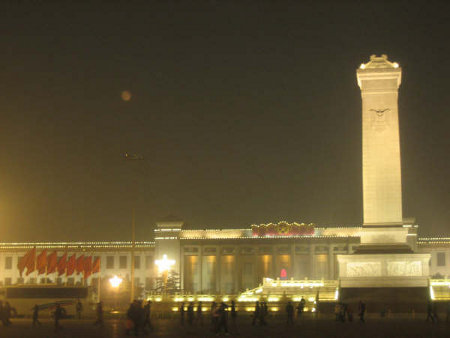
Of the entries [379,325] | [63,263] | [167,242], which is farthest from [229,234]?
[379,325]

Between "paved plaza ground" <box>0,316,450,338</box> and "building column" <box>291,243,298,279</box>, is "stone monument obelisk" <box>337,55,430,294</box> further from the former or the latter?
"building column" <box>291,243,298,279</box>

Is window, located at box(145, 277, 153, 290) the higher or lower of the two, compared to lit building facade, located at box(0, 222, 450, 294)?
lower

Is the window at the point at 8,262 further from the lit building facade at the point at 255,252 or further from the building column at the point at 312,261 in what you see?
the building column at the point at 312,261

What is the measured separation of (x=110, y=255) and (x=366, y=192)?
6038 centimetres

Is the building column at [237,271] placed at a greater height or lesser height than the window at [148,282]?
greater

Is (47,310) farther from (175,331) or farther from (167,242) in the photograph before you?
(167,242)

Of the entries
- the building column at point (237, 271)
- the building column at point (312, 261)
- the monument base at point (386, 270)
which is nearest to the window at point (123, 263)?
the building column at point (237, 271)

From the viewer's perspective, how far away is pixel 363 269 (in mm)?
48969

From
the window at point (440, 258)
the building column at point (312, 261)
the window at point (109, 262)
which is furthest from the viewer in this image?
the window at point (109, 262)

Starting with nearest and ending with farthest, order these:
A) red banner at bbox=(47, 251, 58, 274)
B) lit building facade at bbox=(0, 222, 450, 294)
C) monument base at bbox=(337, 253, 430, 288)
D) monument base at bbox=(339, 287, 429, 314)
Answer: monument base at bbox=(339, 287, 429, 314) → monument base at bbox=(337, 253, 430, 288) → red banner at bbox=(47, 251, 58, 274) → lit building facade at bbox=(0, 222, 450, 294)

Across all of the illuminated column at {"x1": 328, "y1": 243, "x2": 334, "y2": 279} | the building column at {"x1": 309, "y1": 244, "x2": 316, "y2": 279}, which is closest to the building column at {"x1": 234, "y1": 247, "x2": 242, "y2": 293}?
the building column at {"x1": 309, "y1": 244, "x2": 316, "y2": 279}

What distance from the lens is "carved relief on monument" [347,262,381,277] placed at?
160 ft

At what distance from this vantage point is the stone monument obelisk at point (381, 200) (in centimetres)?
4850

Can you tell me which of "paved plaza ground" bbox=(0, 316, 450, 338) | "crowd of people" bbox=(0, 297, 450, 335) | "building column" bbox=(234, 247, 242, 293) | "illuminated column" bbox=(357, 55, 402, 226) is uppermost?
"illuminated column" bbox=(357, 55, 402, 226)
